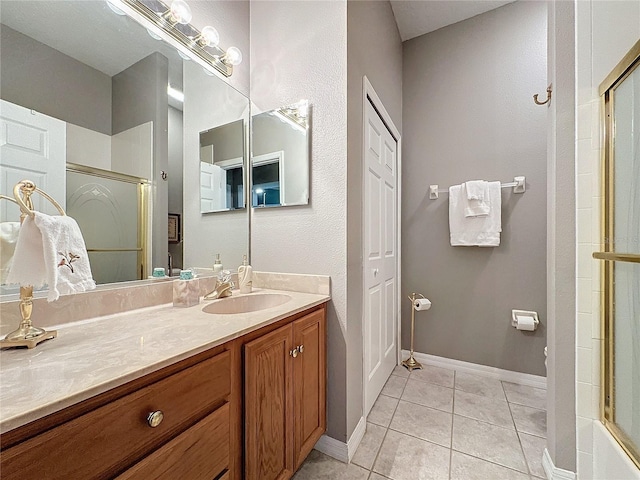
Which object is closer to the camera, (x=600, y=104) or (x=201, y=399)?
(x=201, y=399)

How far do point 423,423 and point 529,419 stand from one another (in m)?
0.66

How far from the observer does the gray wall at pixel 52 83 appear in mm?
794

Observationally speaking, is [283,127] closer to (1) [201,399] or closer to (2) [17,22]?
(2) [17,22]

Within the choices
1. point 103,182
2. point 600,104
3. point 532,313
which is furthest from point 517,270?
point 103,182

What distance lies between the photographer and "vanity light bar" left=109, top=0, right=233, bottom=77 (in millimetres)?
1101

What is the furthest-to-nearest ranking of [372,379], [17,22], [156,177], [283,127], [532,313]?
1. [532,313]
2. [372,379]
3. [283,127]
4. [156,177]
5. [17,22]

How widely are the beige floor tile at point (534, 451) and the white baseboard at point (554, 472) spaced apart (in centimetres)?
3

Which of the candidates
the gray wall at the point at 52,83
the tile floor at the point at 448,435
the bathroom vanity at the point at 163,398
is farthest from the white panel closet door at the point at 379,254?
the gray wall at the point at 52,83

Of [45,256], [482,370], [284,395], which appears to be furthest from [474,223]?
[45,256]

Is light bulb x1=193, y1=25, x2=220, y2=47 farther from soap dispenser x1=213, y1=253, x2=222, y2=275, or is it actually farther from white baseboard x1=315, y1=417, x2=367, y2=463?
white baseboard x1=315, y1=417, x2=367, y2=463

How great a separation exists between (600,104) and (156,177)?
6.02 ft

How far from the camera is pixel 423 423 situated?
5.24 ft

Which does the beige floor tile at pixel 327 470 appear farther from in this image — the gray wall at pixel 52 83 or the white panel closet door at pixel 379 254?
the gray wall at pixel 52 83

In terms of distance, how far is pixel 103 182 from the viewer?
0.99 m
